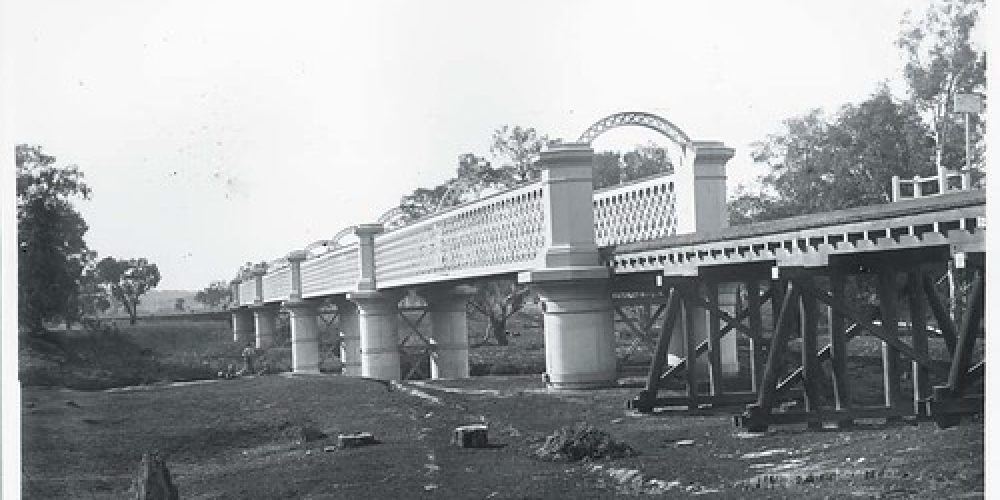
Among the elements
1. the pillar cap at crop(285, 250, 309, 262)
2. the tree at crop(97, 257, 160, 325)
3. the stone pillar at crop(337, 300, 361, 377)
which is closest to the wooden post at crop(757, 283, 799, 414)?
the tree at crop(97, 257, 160, 325)

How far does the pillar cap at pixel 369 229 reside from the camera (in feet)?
157

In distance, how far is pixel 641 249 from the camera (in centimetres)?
2336

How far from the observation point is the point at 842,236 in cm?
1669

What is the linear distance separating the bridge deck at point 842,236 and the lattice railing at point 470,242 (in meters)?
6.71

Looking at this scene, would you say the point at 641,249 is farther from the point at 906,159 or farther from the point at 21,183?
the point at 906,159

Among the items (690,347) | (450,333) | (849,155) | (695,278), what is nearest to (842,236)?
(695,278)

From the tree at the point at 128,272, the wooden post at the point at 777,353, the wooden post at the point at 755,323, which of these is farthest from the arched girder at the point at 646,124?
the tree at the point at 128,272

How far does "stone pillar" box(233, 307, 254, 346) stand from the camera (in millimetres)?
90106

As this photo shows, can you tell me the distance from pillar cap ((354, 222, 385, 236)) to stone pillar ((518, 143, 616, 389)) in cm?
2258

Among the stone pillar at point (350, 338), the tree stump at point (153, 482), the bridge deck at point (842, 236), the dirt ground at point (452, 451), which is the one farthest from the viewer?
the stone pillar at point (350, 338)

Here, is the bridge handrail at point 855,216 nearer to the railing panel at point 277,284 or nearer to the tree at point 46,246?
the tree at point 46,246

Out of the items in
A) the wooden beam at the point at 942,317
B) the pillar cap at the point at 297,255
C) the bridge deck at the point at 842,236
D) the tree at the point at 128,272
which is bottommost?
the wooden beam at the point at 942,317

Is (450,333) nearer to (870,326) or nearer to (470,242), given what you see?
(470,242)

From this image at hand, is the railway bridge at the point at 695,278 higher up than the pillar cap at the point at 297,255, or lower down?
lower down
